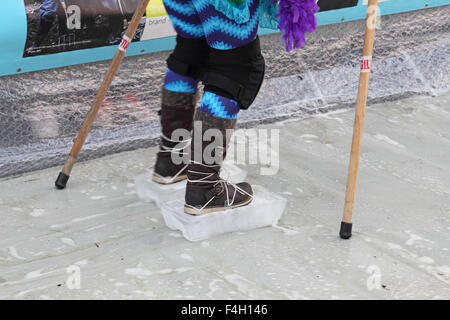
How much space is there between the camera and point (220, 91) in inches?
83.4

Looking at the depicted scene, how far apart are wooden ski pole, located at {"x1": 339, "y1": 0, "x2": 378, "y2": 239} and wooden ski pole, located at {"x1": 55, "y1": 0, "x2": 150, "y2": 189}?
79 centimetres

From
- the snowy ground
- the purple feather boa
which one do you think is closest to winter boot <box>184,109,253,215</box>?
the snowy ground

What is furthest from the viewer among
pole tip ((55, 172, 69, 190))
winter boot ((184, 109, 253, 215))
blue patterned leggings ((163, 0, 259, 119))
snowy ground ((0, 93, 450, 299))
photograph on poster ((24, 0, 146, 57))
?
photograph on poster ((24, 0, 146, 57))

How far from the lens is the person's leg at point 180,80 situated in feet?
7.35

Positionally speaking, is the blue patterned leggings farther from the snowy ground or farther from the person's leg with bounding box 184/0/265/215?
the snowy ground

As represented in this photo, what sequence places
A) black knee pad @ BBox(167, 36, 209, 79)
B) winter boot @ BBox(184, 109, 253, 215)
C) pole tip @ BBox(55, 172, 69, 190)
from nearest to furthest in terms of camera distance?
1. winter boot @ BBox(184, 109, 253, 215)
2. black knee pad @ BBox(167, 36, 209, 79)
3. pole tip @ BBox(55, 172, 69, 190)

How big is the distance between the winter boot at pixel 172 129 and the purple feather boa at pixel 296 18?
469 millimetres

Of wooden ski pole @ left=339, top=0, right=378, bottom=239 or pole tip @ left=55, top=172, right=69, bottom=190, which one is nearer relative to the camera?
wooden ski pole @ left=339, top=0, right=378, bottom=239

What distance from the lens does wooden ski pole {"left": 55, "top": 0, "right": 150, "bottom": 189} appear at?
240cm

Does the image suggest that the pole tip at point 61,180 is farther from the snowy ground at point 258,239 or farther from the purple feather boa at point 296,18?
the purple feather boa at point 296,18

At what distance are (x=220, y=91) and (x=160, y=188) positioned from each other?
0.54 metres

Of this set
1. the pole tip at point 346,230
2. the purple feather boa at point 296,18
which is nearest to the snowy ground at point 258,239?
the pole tip at point 346,230

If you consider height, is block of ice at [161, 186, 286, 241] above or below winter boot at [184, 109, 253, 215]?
below

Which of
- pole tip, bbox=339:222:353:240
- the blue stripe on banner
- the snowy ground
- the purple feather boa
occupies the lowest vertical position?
the snowy ground
